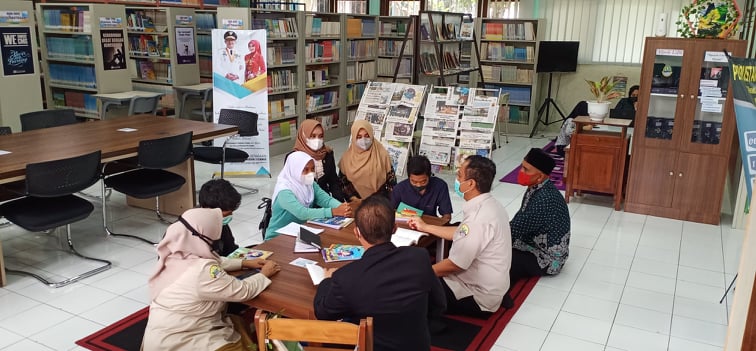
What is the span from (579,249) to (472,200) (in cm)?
224

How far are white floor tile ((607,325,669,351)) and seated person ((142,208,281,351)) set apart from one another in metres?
2.23

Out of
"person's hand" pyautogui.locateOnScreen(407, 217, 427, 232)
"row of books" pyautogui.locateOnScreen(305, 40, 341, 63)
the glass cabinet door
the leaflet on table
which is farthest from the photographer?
"row of books" pyautogui.locateOnScreen(305, 40, 341, 63)

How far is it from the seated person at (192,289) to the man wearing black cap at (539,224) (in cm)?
219

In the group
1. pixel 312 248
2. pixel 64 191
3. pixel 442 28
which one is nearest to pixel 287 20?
pixel 442 28

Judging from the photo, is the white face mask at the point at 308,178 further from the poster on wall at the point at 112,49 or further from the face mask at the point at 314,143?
the poster on wall at the point at 112,49

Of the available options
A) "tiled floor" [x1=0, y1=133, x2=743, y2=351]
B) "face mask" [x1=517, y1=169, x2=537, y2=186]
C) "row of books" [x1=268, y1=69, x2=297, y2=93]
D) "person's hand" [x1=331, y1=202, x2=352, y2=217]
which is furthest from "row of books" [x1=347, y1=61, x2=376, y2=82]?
"person's hand" [x1=331, y1=202, x2=352, y2=217]

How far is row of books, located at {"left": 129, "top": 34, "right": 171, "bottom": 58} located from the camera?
27.3 ft

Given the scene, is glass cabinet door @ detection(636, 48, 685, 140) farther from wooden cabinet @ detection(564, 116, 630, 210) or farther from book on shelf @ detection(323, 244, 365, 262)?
book on shelf @ detection(323, 244, 365, 262)

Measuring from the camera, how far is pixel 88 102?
8.42 meters

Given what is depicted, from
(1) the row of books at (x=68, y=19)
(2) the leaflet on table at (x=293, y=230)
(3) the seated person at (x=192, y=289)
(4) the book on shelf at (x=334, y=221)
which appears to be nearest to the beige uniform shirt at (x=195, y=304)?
(3) the seated person at (x=192, y=289)

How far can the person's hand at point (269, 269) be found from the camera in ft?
9.73

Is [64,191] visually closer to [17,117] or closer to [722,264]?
[17,117]

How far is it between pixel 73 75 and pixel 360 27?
4.38 metres

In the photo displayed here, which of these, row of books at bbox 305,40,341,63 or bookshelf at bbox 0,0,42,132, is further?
row of books at bbox 305,40,341,63
